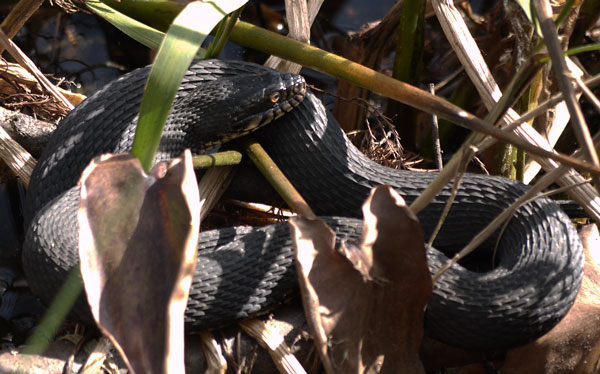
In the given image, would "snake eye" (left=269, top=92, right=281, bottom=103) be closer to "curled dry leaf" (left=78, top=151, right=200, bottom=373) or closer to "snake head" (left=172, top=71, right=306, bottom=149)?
"snake head" (left=172, top=71, right=306, bottom=149)

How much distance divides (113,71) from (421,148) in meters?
2.16

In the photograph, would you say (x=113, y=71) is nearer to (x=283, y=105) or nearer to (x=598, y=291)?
(x=283, y=105)

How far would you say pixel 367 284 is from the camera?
69.7 inches

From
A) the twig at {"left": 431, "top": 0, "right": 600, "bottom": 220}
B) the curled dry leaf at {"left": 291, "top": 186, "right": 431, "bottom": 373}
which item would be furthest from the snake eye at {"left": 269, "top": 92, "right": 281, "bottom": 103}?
the curled dry leaf at {"left": 291, "top": 186, "right": 431, "bottom": 373}

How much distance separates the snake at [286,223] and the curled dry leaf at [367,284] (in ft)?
1.45

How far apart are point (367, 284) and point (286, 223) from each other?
36.8 inches

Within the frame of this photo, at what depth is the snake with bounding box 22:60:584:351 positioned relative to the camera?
2.34m

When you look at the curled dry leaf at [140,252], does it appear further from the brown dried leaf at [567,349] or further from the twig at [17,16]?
the twig at [17,16]

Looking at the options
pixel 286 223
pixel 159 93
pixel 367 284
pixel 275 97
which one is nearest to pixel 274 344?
pixel 286 223

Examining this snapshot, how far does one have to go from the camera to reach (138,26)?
2.99m

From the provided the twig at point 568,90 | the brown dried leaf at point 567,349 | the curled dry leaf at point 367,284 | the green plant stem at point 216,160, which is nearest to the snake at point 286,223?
the brown dried leaf at point 567,349

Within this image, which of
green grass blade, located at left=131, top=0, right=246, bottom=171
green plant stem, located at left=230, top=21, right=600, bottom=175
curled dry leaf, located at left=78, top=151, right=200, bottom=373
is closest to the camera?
curled dry leaf, located at left=78, top=151, right=200, bottom=373

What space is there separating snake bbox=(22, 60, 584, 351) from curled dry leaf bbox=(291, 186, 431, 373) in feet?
1.45

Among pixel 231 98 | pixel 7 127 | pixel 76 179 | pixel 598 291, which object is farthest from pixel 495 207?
pixel 7 127
